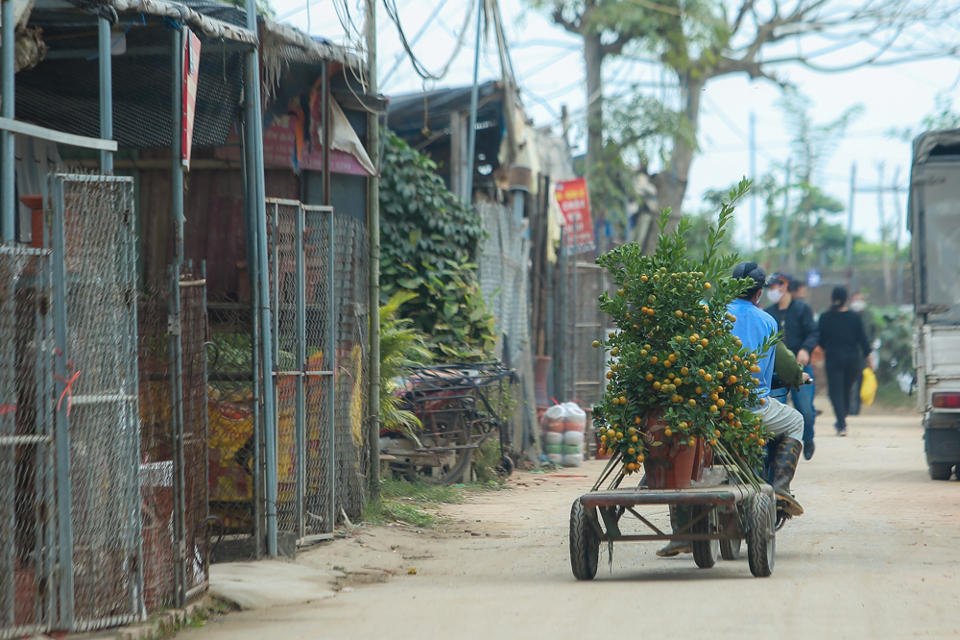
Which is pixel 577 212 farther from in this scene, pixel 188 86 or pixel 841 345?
pixel 188 86

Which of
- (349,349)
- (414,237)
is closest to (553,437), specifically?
(414,237)

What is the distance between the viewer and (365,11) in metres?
8.76

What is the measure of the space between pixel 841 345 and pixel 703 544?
33.9 ft

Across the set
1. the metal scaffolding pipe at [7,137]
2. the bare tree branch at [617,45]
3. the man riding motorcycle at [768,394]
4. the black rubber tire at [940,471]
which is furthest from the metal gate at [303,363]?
the bare tree branch at [617,45]

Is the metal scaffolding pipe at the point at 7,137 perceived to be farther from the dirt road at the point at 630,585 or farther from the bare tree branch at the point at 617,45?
the bare tree branch at the point at 617,45

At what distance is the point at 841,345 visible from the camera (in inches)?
639

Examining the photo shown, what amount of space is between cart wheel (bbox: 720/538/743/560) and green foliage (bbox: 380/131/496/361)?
534 centimetres

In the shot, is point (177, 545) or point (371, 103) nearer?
point (177, 545)

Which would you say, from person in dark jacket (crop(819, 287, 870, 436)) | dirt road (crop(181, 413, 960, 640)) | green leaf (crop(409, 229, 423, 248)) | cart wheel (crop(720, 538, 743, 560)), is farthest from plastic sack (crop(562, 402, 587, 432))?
cart wheel (crop(720, 538, 743, 560))

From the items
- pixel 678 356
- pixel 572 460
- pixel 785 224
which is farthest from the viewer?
pixel 785 224

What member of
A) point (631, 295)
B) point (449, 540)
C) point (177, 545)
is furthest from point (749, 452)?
point (177, 545)

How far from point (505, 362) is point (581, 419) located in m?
1.21

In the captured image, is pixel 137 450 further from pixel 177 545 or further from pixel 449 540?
pixel 449 540

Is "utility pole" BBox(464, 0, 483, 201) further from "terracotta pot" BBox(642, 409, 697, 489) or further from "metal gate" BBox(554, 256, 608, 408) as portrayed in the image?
"terracotta pot" BBox(642, 409, 697, 489)
